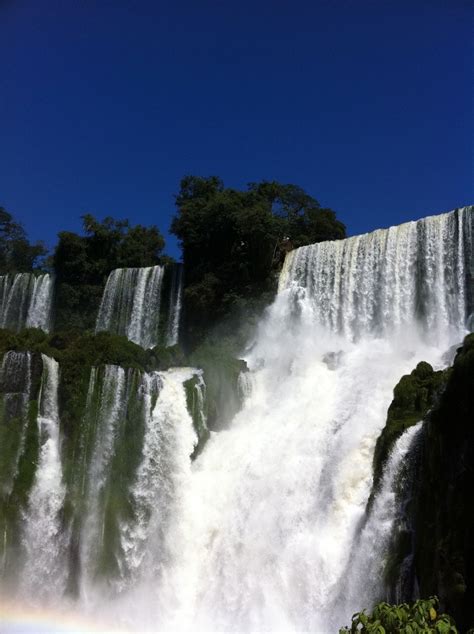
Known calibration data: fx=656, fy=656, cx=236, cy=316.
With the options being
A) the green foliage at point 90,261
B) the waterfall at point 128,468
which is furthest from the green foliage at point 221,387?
the green foliage at point 90,261

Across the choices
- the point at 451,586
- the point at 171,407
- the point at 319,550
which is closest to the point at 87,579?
the point at 171,407

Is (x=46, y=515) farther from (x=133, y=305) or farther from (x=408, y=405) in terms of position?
(x=133, y=305)

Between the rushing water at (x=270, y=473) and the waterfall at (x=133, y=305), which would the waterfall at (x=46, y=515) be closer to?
the rushing water at (x=270, y=473)

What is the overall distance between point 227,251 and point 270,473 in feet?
49.8

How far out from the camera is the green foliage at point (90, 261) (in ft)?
116

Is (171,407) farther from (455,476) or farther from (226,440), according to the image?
(455,476)

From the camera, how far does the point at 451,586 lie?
35.2 ft

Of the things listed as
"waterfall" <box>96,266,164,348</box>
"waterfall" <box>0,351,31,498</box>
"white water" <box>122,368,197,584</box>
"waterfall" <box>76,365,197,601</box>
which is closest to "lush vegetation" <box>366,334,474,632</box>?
"white water" <box>122,368,197,584</box>

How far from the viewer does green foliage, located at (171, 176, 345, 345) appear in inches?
1173

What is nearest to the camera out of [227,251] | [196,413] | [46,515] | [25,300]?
[46,515]

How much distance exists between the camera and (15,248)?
4809 cm

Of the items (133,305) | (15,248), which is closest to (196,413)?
(133,305)

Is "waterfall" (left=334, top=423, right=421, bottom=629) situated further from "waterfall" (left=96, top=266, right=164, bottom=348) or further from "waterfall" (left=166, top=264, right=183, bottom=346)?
"waterfall" (left=96, top=266, right=164, bottom=348)

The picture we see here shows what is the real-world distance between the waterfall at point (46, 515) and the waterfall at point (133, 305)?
11.9 metres
